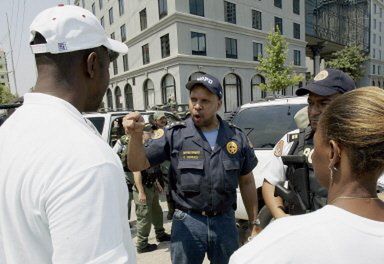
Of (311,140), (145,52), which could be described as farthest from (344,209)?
(145,52)

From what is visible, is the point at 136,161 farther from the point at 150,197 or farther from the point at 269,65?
the point at 269,65

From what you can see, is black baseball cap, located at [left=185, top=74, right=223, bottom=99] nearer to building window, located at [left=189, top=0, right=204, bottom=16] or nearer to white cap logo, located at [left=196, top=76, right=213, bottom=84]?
white cap logo, located at [left=196, top=76, right=213, bottom=84]

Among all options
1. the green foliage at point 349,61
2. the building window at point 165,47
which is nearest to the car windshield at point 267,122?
the building window at point 165,47

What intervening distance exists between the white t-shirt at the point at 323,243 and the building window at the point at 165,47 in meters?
23.6

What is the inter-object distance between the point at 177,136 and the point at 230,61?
23.9 m

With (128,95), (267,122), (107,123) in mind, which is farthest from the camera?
(128,95)

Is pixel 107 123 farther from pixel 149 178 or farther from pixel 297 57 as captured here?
pixel 297 57

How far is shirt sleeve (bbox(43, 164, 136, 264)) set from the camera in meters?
0.91

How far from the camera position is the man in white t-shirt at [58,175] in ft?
3.01

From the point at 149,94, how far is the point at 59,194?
26666mm

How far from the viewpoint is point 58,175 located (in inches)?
36.4

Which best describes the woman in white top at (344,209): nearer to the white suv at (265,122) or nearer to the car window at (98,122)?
the white suv at (265,122)

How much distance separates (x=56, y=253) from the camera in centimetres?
92

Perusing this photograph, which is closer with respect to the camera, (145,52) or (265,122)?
(265,122)
